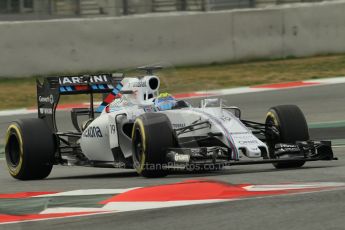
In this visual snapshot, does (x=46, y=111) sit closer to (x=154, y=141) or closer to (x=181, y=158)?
(x=154, y=141)

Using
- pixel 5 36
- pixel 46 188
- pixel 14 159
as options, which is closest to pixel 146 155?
pixel 46 188

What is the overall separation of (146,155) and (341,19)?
14402 millimetres

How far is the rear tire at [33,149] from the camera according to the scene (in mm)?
11086

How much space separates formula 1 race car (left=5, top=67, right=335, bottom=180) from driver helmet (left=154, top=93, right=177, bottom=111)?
11mm

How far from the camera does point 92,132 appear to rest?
1123 cm

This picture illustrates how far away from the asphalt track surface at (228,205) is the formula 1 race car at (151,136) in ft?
0.60

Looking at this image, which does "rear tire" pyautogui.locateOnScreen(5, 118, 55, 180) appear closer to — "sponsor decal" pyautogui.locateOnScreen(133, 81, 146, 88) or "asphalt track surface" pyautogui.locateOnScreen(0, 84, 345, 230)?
"asphalt track surface" pyautogui.locateOnScreen(0, 84, 345, 230)

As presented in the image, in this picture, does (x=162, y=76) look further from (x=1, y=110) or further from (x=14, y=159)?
(x=1, y=110)

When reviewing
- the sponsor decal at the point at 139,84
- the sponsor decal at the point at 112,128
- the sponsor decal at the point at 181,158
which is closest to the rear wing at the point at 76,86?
the sponsor decal at the point at 139,84

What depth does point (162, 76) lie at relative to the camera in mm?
11258

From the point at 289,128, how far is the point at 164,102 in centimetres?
138

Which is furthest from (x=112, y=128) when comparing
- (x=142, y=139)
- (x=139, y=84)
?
(x=142, y=139)

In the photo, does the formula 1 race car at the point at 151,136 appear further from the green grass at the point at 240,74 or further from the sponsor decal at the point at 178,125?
the green grass at the point at 240,74

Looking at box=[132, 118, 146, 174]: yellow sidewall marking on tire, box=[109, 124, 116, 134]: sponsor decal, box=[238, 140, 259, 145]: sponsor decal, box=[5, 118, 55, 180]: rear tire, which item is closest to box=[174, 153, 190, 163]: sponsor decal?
box=[132, 118, 146, 174]: yellow sidewall marking on tire
